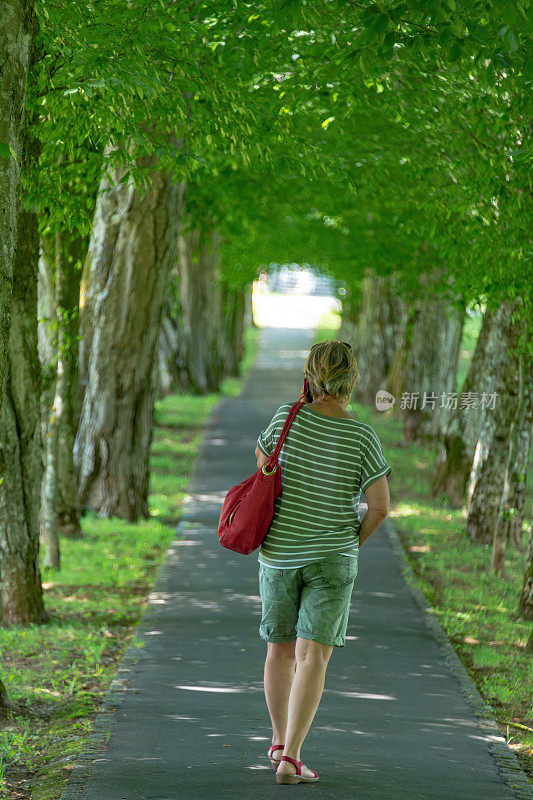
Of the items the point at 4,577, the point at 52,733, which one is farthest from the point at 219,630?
the point at 52,733

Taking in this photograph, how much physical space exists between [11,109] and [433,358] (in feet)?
50.1

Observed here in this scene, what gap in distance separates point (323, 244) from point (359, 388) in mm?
7282

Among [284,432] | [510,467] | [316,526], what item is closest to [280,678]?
[316,526]

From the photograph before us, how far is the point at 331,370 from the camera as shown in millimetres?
4555

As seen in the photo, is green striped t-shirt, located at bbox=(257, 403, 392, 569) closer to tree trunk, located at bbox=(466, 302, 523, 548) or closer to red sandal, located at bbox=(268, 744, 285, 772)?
red sandal, located at bbox=(268, 744, 285, 772)

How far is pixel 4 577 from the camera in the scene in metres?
7.73

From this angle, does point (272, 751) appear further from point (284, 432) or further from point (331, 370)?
point (331, 370)

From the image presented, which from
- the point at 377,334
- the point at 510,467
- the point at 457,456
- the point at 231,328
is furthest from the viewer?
the point at 231,328

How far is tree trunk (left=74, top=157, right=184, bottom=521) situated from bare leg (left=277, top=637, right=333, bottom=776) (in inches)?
308

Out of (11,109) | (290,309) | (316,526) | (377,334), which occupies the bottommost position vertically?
(316,526)

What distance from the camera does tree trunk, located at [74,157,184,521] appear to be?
38.7 ft

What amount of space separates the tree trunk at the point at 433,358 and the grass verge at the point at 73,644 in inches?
242

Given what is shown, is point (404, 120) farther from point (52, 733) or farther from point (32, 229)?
point (52, 733)

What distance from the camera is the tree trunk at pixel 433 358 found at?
18.8m
